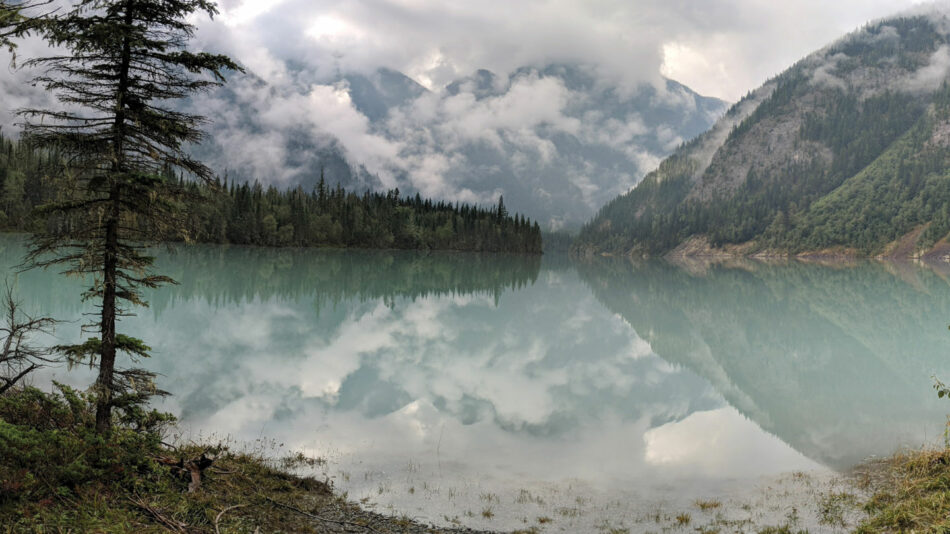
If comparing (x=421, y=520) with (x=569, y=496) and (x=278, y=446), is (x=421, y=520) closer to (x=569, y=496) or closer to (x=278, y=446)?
(x=569, y=496)

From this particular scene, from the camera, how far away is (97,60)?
9727 millimetres

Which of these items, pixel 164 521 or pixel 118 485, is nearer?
pixel 164 521

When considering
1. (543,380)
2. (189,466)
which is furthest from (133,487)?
(543,380)

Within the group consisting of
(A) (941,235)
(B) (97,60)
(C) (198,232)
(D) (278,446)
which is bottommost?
(D) (278,446)

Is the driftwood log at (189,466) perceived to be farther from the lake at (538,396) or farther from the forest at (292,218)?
the forest at (292,218)

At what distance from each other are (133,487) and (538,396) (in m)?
15.5

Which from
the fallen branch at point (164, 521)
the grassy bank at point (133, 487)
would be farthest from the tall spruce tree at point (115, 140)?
the fallen branch at point (164, 521)

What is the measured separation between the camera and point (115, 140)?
9695 millimetres

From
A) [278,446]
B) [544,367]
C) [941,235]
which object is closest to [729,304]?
[544,367]

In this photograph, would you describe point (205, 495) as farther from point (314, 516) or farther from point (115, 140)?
point (115, 140)

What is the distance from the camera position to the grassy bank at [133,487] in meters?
7.34

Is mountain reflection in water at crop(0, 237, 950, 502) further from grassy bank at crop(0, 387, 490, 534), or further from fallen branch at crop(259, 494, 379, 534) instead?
fallen branch at crop(259, 494, 379, 534)

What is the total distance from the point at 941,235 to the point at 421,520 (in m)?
256

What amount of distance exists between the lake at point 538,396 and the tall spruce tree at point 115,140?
1.35 meters
